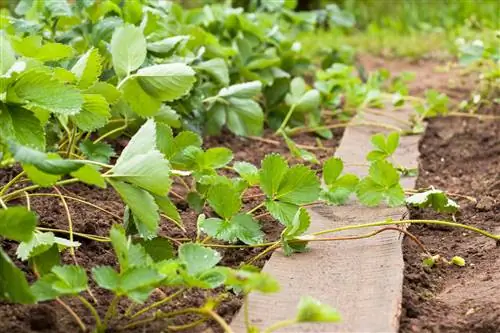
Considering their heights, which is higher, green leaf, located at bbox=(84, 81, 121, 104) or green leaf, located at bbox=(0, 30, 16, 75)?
green leaf, located at bbox=(0, 30, 16, 75)

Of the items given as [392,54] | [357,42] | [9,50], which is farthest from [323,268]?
[357,42]

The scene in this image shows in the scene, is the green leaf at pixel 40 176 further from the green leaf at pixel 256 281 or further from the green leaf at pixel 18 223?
the green leaf at pixel 256 281

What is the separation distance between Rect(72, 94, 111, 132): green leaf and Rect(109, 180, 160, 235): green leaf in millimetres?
247

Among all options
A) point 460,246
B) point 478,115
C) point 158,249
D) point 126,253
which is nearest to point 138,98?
point 158,249

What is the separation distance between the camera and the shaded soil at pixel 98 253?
1541mm

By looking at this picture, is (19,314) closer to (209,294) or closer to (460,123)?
(209,294)

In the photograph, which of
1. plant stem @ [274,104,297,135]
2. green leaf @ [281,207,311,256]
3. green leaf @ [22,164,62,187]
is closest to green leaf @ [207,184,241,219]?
green leaf @ [281,207,311,256]

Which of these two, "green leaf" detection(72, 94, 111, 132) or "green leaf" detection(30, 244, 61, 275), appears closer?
"green leaf" detection(30, 244, 61, 275)

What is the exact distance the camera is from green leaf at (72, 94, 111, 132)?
181 cm

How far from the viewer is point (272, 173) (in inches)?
77.3

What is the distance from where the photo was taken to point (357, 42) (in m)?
5.86

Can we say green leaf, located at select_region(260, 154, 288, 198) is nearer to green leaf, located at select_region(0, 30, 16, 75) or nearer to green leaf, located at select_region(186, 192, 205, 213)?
green leaf, located at select_region(186, 192, 205, 213)

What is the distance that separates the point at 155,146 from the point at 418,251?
72cm

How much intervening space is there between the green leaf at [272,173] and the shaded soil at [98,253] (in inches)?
5.8
